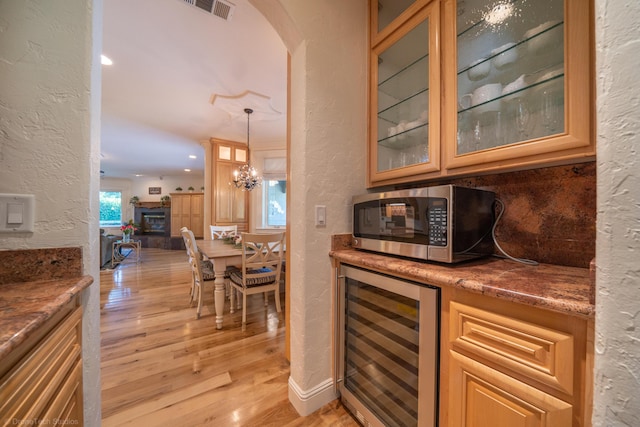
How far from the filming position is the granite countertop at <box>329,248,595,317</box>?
Answer: 1.98ft

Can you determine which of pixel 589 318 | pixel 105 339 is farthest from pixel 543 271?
pixel 105 339

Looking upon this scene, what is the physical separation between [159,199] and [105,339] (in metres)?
8.30

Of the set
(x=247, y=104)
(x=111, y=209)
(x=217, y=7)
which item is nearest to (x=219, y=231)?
(x=247, y=104)

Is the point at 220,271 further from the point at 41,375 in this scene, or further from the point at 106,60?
the point at 106,60

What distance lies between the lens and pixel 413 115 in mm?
1368

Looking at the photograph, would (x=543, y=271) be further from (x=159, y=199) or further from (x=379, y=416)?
(x=159, y=199)

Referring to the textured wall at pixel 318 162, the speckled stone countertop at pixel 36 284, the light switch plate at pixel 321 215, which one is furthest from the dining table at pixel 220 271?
the speckled stone countertop at pixel 36 284

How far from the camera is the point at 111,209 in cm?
889

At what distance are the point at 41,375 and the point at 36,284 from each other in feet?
1.02

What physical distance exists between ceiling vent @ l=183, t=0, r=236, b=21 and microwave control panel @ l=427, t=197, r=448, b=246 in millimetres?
2015

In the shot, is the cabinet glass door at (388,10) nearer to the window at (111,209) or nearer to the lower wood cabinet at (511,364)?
the lower wood cabinet at (511,364)

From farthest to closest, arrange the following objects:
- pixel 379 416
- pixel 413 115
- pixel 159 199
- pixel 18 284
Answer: pixel 159 199
pixel 413 115
pixel 379 416
pixel 18 284

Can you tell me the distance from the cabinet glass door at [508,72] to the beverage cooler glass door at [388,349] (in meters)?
0.76

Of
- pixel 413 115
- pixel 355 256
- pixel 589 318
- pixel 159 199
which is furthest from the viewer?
pixel 159 199
